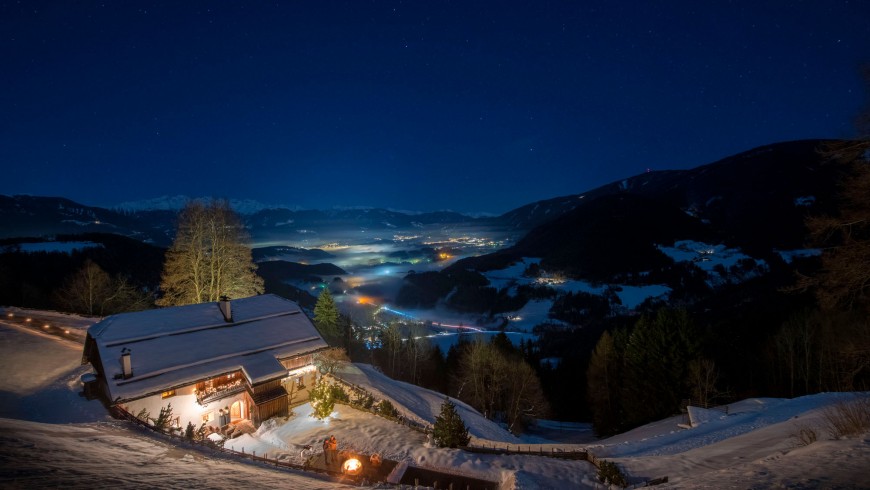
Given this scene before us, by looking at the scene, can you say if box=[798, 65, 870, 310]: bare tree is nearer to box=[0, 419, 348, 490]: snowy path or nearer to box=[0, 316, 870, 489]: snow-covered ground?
box=[0, 316, 870, 489]: snow-covered ground

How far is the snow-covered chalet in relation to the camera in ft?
61.1

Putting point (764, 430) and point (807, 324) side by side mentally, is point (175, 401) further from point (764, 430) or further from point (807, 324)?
point (807, 324)

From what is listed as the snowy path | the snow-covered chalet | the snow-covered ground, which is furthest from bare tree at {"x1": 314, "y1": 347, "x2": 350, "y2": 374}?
the snowy path

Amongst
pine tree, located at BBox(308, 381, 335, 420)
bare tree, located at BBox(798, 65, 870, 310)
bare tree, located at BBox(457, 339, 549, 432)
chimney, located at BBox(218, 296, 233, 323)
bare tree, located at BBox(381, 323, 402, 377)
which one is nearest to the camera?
bare tree, located at BBox(798, 65, 870, 310)

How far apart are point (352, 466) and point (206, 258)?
73.4ft

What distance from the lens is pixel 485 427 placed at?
27391mm

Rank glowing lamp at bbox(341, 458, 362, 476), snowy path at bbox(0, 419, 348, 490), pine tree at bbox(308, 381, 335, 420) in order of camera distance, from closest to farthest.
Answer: snowy path at bbox(0, 419, 348, 490) < glowing lamp at bbox(341, 458, 362, 476) < pine tree at bbox(308, 381, 335, 420)

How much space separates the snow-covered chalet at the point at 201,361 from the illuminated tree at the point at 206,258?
6.39 metres

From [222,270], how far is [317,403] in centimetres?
1579

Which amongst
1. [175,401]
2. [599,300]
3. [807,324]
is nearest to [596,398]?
[807,324]

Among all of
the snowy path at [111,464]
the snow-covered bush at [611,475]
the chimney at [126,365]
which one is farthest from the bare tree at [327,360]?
the snow-covered bush at [611,475]

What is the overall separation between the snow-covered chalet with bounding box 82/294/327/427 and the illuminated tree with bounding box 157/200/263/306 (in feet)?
21.0

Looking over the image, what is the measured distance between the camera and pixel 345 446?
18.1m

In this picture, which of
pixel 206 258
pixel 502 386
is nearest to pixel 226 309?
pixel 206 258
